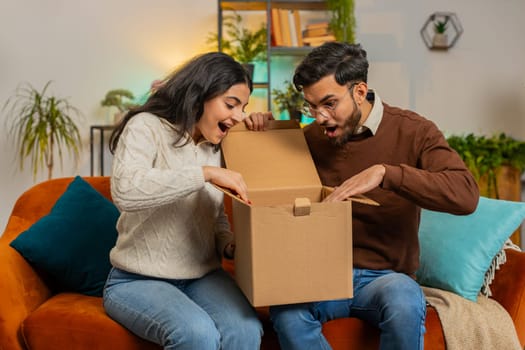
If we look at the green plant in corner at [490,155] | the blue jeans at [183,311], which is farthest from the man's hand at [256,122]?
the green plant in corner at [490,155]

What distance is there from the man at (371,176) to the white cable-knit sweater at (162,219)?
0.28 metres

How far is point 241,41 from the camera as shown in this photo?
4.33 metres

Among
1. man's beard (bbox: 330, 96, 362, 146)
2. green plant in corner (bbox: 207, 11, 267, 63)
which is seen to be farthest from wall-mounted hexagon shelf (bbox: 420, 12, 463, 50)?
man's beard (bbox: 330, 96, 362, 146)

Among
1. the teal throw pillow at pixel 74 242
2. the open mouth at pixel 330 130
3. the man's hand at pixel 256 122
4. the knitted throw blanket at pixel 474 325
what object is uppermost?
the man's hand at pixel 256 122

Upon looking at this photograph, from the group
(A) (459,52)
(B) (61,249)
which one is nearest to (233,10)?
(A) (459,52)

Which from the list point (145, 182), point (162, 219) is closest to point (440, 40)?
point (162, 219)

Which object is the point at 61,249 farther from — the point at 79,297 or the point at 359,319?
the point at 359,319

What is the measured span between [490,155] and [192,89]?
2.81 metres

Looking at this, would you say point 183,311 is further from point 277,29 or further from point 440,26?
point 440,26

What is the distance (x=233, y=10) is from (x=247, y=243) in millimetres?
3192

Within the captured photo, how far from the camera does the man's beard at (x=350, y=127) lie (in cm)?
198

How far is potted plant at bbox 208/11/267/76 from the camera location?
4328 mm

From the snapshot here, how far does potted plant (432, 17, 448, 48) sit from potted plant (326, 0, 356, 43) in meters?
0.67

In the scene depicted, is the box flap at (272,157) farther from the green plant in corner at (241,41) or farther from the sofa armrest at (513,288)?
the green plant in corner at (241,41)
